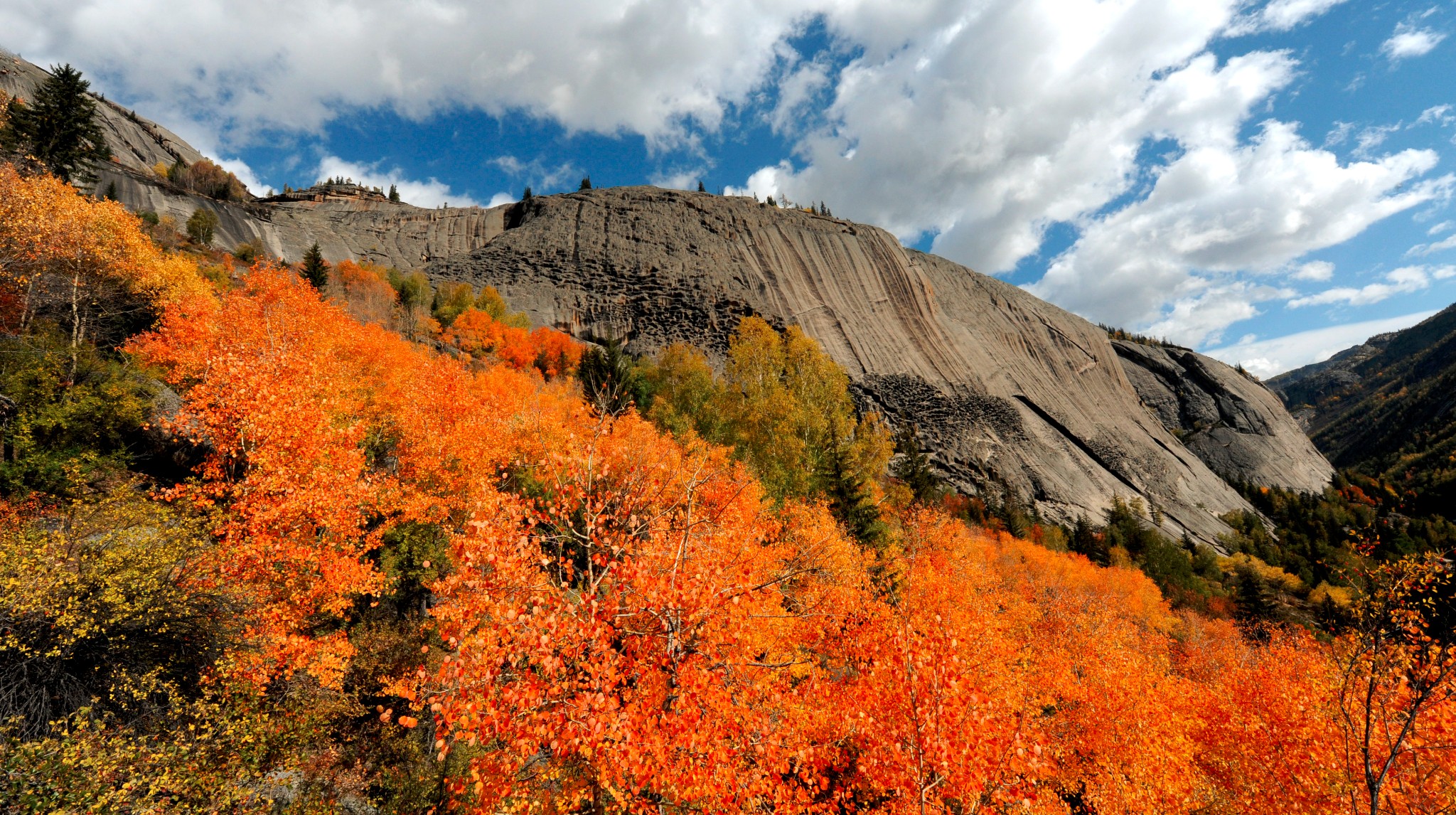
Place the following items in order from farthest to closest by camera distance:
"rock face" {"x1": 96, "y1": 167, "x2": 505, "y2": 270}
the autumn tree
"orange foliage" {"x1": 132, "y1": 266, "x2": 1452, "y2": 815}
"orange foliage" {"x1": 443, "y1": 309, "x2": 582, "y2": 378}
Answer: "rock face" {"x1": 96, "y1": 167, "x2": 505, "y2": 270}, "orange foliage" {"x1": 443, "y1": 309, "x2": 582, "y2": 378}, "orange foliage" {"x1": 132, "y1": 266, "x2": 1452, "y2": 815}, the autumn tree

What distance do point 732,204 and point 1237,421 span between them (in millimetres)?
114231

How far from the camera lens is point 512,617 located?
736 centimetres

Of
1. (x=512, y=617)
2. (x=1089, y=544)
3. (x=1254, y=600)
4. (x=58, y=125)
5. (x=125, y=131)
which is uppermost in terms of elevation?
(x=125, y=131)

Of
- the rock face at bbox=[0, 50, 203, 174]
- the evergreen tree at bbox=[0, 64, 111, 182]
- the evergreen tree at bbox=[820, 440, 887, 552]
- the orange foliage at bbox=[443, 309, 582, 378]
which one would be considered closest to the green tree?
the evergreen tree at bbox=[0, 64, 111, 182]

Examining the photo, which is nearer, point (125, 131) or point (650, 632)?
point (650, 632)

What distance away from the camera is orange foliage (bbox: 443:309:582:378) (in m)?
52.8

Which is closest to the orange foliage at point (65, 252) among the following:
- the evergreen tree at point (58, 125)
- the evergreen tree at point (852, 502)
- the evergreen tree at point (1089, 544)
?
the evergreen tree at point (58, 125)

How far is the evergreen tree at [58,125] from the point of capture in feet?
105

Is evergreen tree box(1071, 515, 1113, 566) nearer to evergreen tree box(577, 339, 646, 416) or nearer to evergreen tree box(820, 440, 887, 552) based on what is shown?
evergreen tree box(820, 440, 887, 552)

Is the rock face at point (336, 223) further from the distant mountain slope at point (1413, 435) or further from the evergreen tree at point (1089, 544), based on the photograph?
the distant mountain slope at point (1413, 435)

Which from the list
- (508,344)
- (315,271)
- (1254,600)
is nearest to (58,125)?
(315,271)

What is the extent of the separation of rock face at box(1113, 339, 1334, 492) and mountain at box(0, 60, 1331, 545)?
1100 millimetres

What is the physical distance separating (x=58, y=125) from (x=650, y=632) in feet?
179

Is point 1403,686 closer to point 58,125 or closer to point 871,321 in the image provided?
point 58,125
